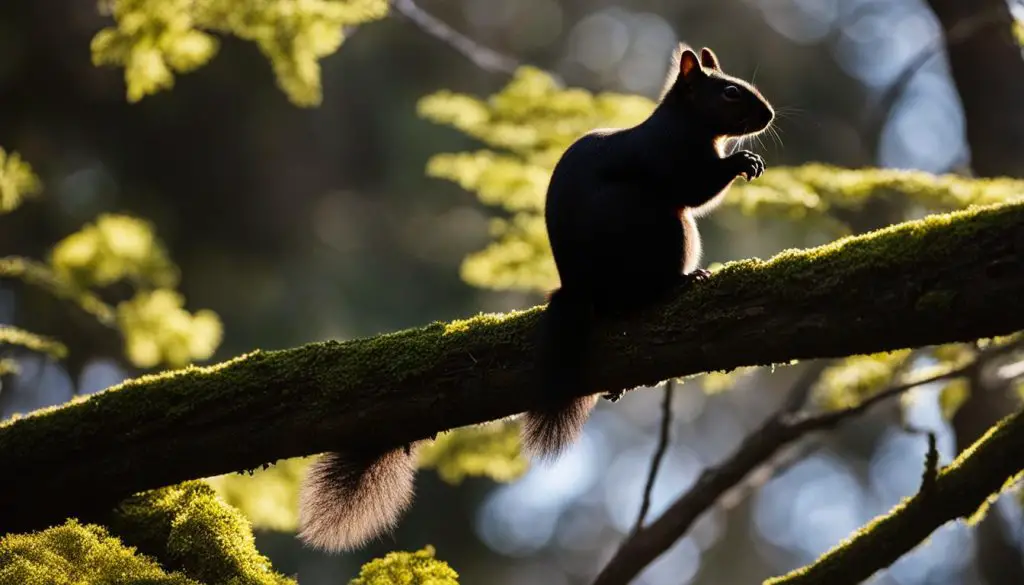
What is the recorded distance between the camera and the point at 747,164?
360cm

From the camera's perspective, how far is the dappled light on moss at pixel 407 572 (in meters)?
2.99

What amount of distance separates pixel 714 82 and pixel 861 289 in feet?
5.55

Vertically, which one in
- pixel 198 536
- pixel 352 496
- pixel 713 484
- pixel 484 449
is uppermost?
pixel 484 449

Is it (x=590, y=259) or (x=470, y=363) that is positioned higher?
(x=590, y=259)

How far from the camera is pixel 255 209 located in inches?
525

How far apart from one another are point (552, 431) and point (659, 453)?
1.13 metres

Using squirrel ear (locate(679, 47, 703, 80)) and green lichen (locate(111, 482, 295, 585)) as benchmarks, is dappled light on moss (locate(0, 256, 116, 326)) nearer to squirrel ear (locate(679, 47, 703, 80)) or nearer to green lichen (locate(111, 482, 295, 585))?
green lichen (locate(111, 482, 295, 585))

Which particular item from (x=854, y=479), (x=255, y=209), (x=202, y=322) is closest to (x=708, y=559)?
(x=854, y=479)

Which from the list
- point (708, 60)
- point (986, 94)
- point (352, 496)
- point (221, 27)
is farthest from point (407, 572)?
point (986, 94)

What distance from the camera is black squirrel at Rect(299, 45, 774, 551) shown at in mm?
3125

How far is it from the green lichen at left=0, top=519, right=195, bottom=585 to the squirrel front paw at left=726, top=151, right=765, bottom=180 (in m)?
2.27

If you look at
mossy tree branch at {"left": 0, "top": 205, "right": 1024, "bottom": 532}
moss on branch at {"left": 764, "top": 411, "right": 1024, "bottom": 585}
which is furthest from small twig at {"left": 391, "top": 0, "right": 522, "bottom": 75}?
moss on branch at {"left": 764, "top": 411, "right": 1024, "bottom": 585}

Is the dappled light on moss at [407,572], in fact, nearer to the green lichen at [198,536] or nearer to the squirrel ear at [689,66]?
the green lichen at [198,536]

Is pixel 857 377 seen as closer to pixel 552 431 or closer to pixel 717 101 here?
pixel 717 101
